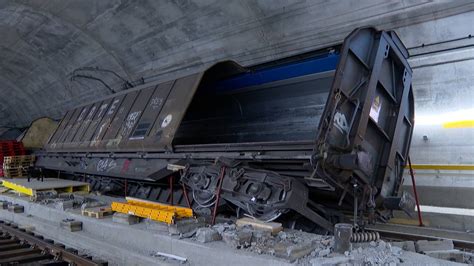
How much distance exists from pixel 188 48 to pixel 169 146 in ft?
15.4

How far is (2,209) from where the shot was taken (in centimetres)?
769

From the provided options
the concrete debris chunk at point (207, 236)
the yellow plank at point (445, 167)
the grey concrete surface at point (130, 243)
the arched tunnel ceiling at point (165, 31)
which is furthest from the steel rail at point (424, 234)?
the arched tunnel ceiling at point (165, 31)

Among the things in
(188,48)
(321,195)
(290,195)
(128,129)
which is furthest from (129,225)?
(188,48)

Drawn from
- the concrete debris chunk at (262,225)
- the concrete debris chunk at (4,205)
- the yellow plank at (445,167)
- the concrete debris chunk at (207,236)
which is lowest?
the concrete debris chunk at (4,205)

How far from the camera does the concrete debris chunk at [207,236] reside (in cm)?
387

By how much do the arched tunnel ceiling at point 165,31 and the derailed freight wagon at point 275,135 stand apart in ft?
5.06

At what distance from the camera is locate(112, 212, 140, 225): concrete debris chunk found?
16.0ft

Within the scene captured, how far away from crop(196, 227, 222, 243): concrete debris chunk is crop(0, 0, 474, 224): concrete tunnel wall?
4990 mm

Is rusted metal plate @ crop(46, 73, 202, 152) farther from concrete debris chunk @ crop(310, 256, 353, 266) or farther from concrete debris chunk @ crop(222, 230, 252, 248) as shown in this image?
concrete debris chunk @ crop(310, 256, 353, 266)

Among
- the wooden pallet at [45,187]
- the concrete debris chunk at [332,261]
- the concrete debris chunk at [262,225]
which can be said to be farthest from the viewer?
the wooden pallet at [45,187]

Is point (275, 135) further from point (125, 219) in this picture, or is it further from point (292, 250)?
point (292, 250)

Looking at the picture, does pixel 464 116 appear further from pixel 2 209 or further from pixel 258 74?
pixel 2 209

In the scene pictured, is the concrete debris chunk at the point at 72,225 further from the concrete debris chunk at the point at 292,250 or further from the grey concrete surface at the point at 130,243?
the concrete debris chunk at the point at 292,250

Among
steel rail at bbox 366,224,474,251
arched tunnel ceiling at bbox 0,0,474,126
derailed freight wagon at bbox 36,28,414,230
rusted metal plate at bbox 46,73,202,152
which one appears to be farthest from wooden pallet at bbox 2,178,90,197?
steel rail at bbox 366,224,474,251
